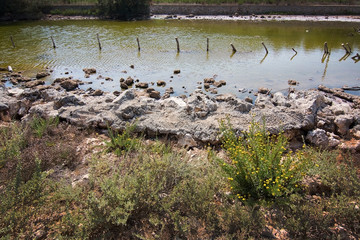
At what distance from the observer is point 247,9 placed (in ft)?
161

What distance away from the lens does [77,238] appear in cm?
385

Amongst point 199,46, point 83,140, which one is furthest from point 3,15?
point 83,140

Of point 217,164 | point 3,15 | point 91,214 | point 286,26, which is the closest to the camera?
point 91,214

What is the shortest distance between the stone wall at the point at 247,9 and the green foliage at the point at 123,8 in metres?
3.31

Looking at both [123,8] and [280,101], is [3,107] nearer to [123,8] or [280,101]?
[280,101]

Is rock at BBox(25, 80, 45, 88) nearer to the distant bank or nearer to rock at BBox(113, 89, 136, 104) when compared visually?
rock at BBox(113, 89, 136, 104)

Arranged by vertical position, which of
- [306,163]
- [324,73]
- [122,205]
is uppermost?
[306,163]

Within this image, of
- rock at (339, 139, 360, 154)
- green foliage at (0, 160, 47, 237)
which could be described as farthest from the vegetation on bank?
rock at (339, 139, 360, 154)

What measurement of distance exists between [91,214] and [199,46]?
942 inches

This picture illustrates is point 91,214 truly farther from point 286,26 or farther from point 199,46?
point 286,26

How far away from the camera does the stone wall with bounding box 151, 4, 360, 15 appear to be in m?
45.8

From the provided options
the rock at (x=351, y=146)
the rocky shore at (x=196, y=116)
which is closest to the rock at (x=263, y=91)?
the rocky shore at (x=196, y=116)

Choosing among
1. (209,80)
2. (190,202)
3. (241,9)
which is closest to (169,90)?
(209,80)

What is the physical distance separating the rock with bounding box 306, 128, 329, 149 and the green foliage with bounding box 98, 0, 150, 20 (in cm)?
4504
